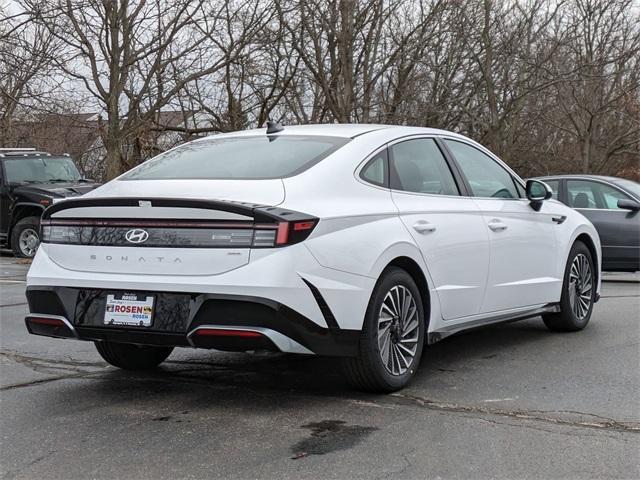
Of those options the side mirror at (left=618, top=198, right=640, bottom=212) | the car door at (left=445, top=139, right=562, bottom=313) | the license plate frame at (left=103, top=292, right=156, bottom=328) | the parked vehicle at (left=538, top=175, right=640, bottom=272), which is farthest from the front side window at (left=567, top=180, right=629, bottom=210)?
the license plate frame at (left=103, top=292, right=156, bottom=328)

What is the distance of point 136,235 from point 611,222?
345 inches

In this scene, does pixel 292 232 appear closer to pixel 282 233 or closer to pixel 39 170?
pixel 282 233

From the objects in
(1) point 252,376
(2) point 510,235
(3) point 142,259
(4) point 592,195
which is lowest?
(1) point 252,376

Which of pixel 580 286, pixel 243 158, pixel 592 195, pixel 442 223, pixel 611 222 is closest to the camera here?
pixel 243 158

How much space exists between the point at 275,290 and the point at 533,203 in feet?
10.1

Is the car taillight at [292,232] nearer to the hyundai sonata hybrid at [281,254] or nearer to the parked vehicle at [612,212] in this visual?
the hyundai sonata hybrid at [281,254]

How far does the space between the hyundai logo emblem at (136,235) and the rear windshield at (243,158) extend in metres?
0.53

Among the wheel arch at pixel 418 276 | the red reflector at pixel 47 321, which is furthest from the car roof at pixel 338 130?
the red reflector at pixel 47 321

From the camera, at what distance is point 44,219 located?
505 centimetres

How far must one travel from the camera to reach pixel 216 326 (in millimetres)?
4414

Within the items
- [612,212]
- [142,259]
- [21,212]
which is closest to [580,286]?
[142,259]

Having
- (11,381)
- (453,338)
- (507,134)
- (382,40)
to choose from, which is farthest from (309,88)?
(11,381)

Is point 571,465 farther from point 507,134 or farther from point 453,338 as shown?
point 507,134

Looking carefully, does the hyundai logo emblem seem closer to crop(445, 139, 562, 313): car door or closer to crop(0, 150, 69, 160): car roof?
crop(445, 139, 562, 313): car door
